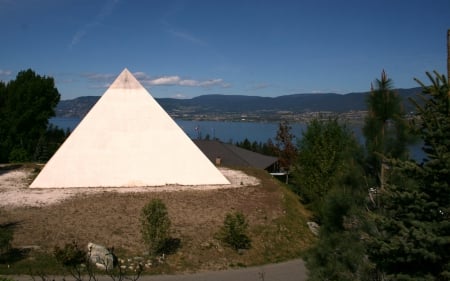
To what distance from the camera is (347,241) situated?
7348 millimetres

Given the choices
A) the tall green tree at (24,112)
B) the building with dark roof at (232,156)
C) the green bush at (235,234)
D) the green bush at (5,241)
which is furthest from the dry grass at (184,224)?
the tall green tree at (24,112)

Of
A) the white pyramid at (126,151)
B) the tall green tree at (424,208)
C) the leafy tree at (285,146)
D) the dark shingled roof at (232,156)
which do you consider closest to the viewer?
the tall green tree at (424,208)

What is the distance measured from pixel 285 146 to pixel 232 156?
5613 millimetres

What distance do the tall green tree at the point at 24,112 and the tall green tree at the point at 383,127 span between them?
146ft

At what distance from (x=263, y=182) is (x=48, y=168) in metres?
12.5

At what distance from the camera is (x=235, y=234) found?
55.5ft

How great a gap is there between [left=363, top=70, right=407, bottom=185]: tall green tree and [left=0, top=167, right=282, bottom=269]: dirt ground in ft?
32.0

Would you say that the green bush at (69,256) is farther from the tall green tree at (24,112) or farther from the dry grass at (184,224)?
the tall green tree at (24,112)

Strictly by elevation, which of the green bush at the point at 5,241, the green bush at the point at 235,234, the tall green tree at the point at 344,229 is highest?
the tall green tree at the point at 344,229

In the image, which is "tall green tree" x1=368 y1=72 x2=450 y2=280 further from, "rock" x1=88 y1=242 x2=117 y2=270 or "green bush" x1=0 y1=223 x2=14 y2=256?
"green bush" x1=0 y1=223 x2=14 y2=256

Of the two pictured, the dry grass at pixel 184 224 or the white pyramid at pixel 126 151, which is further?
the white pyramid at pixel 126 151

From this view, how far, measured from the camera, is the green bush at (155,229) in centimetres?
1559

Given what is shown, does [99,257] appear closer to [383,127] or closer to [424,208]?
[383,127]

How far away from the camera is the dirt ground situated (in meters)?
16.1
